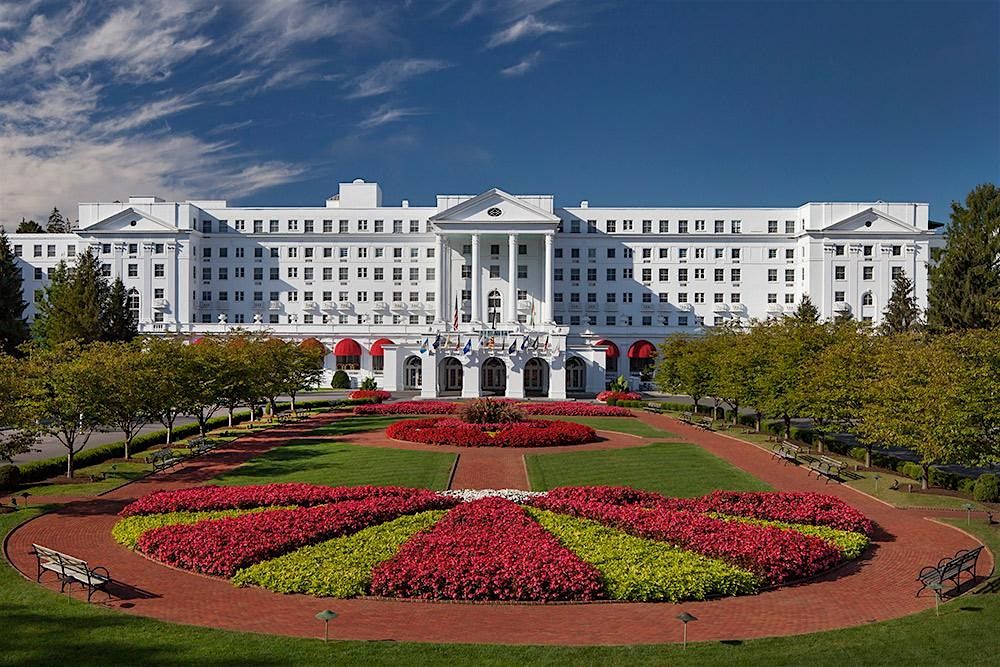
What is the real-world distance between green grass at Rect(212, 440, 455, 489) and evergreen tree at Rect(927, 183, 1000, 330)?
1765 inches

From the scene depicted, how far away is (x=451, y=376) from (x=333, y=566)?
67284 mm

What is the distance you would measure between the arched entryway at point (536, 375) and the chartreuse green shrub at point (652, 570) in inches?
2466

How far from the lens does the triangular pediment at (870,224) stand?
320 feet

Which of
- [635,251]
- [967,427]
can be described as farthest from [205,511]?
[635,251]

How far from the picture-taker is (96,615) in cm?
1664

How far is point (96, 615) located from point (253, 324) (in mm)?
84480

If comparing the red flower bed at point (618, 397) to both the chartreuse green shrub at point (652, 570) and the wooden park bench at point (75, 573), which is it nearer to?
the chartreuse green shrub at point (652, 570)

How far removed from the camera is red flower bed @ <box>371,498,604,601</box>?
59.4 ft

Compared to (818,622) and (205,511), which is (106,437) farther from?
(818,622)

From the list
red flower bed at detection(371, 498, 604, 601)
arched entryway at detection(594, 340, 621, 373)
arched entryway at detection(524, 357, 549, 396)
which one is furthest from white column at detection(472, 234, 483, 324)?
red flower bed at detection(371, 498, 604, 601)

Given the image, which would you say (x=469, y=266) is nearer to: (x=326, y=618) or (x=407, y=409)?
(x=407, y=409)

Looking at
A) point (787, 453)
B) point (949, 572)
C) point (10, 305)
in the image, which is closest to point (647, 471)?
point (787, 453)

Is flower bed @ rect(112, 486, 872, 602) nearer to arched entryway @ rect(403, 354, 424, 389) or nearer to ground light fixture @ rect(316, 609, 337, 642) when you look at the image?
ground light fixture @ rect(316, 609, 337, 642)

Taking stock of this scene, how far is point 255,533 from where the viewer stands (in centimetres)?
2188
